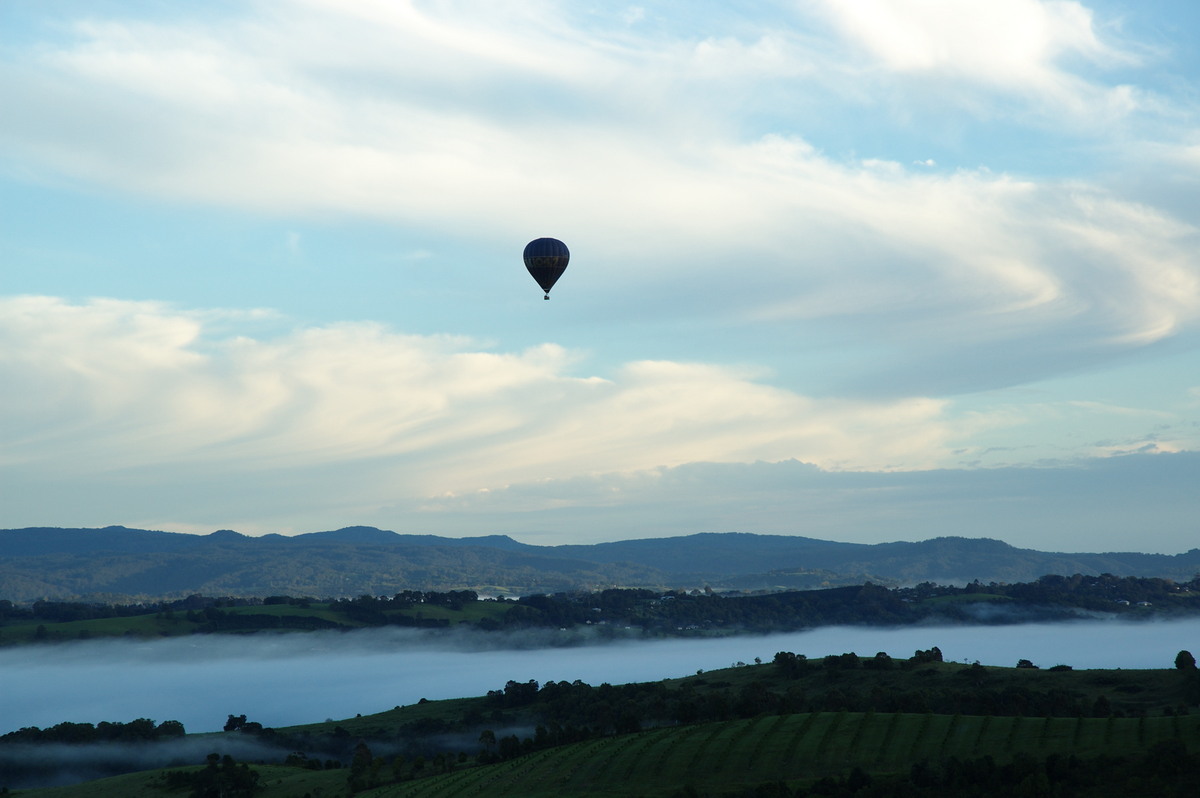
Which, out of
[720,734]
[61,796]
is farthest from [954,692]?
[61,796]

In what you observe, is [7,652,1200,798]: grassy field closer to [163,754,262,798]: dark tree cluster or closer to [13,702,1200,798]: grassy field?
[13,702,1200,798]: grassy field

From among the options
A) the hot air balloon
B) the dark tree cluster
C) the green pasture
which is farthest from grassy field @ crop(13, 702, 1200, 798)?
the hot air balloon

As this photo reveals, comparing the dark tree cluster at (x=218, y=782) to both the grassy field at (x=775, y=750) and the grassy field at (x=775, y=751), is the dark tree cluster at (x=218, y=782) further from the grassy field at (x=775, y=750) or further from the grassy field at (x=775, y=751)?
the grassy field at (x=775, y=751)

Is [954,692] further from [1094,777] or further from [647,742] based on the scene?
[1094,777]

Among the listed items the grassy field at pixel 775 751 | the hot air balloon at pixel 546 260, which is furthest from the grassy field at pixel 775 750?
the hot air balloon at pixel 546 260

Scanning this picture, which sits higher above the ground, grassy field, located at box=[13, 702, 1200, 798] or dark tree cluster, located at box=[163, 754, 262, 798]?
grassy field, located at box=[13, 702, 1200, 798]

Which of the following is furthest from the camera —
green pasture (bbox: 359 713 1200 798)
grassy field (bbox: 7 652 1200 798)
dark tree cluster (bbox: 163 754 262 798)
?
dark tree cluster (bbox: 163 754 262 798)

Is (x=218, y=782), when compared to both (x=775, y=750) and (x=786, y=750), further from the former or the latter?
(x=786, y=750)

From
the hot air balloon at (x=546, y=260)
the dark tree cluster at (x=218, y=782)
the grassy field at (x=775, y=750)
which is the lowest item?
the dark tree cluster at (x=218, y=782)
